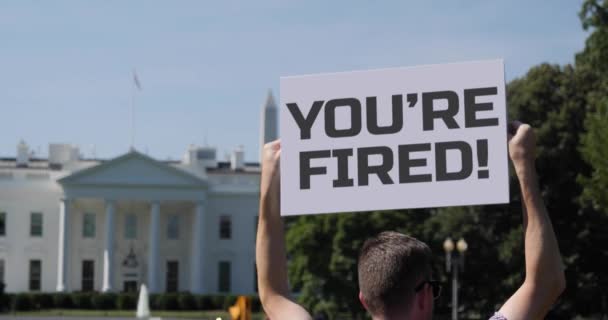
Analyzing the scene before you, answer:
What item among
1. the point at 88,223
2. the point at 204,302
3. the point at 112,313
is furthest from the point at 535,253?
the point at 88,223

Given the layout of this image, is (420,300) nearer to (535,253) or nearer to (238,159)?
(535,253)

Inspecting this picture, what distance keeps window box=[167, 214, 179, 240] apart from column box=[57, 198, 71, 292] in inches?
337

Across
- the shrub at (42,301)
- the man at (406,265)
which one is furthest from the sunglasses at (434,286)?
the shrub at (42,301)

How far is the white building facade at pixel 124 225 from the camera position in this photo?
8862 centimetres

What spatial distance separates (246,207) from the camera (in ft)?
311

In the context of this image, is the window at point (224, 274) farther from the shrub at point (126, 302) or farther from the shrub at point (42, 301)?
the shrub at point (42, 301)

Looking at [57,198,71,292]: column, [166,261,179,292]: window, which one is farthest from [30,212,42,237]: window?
[166,261,179,292]: window

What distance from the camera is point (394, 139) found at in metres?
3.70

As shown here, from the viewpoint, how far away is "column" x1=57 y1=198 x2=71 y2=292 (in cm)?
8719

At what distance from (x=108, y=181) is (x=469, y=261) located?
46064 mm

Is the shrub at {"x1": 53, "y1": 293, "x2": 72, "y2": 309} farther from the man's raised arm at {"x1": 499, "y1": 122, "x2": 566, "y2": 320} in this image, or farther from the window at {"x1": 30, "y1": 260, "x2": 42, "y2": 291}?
the man's raised arm at {"x1": 499, "y1": 122, "x2": 566, "y2": 320}

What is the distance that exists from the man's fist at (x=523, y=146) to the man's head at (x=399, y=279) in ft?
1.27

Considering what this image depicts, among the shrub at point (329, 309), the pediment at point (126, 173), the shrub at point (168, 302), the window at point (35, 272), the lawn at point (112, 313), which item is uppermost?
the pediment at point (126, 173)

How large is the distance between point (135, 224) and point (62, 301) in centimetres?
1691
